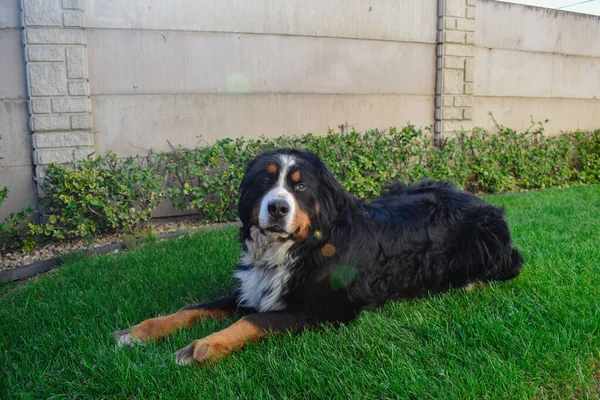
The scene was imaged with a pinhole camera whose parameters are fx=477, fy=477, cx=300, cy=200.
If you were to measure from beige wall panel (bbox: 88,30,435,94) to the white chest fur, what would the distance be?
4416 millimetres

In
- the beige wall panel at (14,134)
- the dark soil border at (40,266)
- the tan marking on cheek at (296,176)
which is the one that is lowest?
the dark soil border at (40,266)

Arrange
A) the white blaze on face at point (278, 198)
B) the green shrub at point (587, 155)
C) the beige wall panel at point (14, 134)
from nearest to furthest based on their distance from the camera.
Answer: the white blaze on face at point (278, 198) < the beige wall panel at point (14, 134) < the green shrub at point (587, 155)

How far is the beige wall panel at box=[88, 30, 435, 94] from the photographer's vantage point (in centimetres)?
647

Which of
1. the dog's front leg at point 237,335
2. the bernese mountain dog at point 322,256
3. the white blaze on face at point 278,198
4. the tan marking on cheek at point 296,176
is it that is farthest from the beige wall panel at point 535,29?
the dog's front leg at point 237,335

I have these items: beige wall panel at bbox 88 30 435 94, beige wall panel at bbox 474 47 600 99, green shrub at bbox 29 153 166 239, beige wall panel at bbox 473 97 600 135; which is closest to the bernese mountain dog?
green shrub at bbox 29 153 166 239

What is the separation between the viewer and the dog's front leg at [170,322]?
2.68 meters

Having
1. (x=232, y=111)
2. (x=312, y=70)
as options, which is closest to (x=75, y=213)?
(x=232, y=111)

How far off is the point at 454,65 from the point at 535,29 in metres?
2.58

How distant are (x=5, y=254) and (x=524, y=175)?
8.39 metres

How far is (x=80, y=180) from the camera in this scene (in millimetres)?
5605

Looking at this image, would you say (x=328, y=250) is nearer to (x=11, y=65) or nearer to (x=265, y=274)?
(x=265, y=274)

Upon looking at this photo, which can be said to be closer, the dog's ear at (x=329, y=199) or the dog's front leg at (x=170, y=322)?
the dog's front leg at (x=170, y=322)

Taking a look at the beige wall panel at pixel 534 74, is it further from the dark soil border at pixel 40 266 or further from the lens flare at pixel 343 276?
the lens flare at pixel 343 276

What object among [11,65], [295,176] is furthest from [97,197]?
[295,176]
